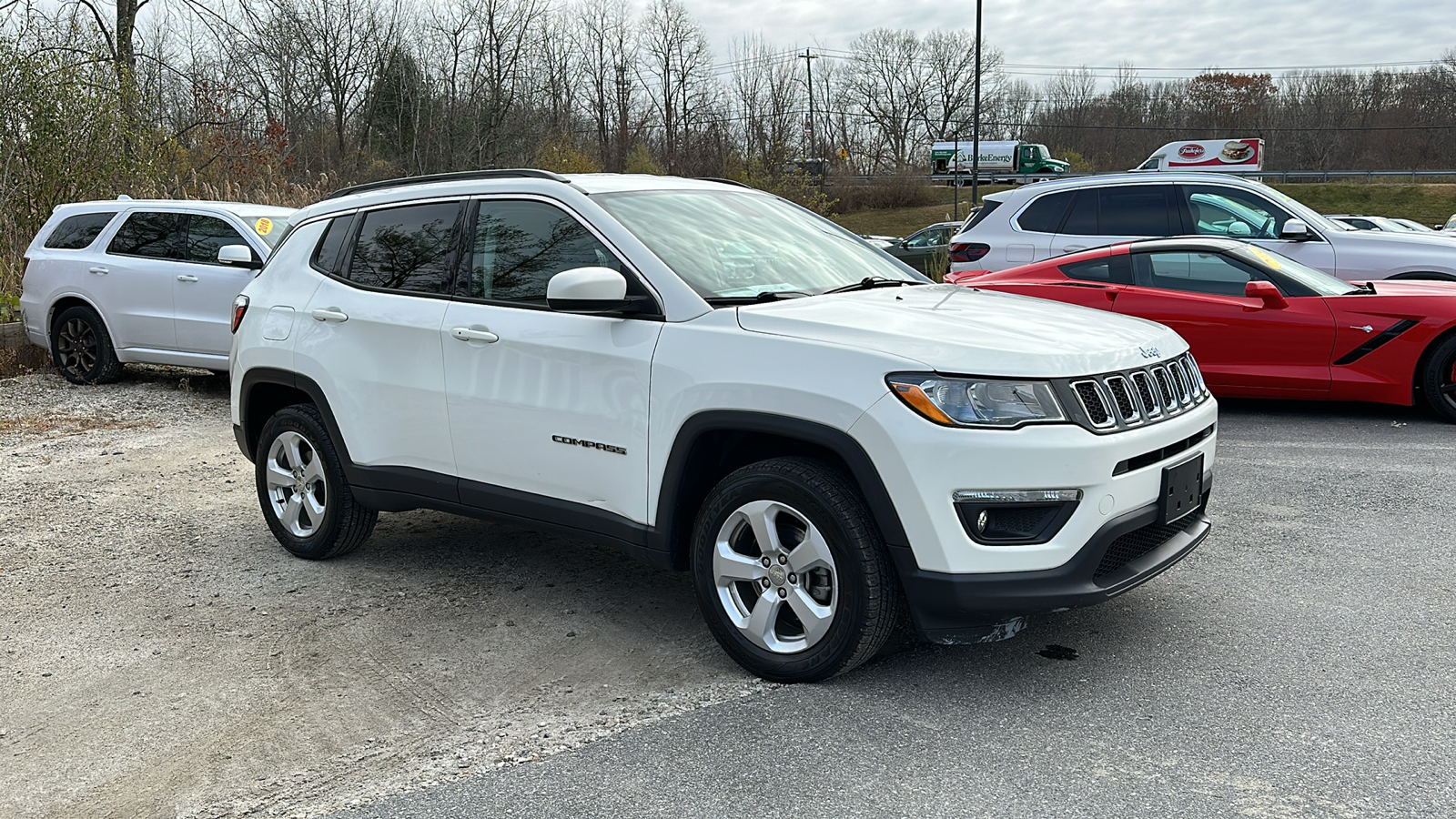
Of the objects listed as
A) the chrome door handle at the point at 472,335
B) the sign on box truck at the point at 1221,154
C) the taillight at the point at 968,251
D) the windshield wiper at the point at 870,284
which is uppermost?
the sign on box truck at the point at 1221,154

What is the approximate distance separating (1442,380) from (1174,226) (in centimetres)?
323

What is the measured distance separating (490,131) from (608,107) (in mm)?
17128

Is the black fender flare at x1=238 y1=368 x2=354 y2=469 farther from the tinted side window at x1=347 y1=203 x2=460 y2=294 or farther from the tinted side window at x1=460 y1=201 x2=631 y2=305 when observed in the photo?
the tinted side window at x1=460 y1=201 x2=631 y2=305

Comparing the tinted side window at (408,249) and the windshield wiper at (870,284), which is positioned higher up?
the tinted side window at (408,249)

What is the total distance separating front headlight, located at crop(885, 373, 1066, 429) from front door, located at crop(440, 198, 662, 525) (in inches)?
39.7

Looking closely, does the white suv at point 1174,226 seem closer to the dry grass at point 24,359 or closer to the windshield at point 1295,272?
the windshield at point 1295,272

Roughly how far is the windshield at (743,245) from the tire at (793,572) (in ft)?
2.61

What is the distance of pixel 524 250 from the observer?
4629 millimetres

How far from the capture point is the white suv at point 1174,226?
32.9 feet

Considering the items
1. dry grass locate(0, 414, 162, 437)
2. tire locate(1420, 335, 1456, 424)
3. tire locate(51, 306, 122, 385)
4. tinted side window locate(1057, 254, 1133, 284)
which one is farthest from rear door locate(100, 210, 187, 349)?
tire locate(1420, 335, 1456, 424)

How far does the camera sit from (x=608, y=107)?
5816cm

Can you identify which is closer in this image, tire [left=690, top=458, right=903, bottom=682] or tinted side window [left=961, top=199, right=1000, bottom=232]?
tire [left=690, top=458, right=903, bottom=682]

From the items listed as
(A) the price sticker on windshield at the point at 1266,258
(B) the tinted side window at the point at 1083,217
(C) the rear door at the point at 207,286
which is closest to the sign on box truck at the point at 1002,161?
(B) the tinted side window at the point at 1083,217

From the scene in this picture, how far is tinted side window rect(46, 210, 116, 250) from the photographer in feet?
36.1
